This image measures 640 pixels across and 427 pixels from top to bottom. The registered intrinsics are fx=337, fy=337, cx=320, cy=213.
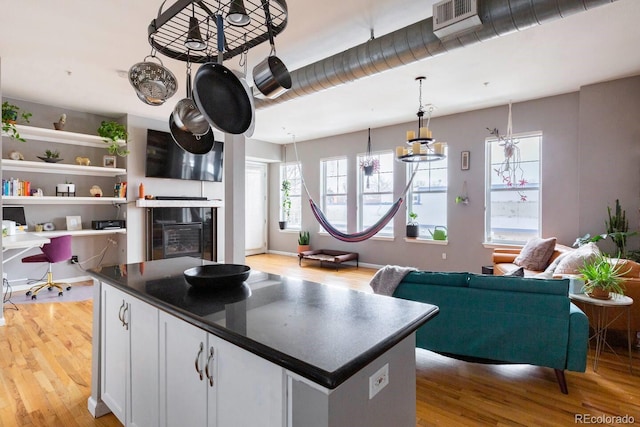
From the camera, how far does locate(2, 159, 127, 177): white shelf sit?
14.4ft

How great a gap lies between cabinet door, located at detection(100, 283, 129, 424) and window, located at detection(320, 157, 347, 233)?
5318 millimetres

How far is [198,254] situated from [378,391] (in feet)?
18.2

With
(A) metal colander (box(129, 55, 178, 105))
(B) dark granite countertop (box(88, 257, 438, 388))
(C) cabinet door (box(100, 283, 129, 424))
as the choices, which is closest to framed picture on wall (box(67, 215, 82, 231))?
(C) cabinet door (box(100, 283, 129, 424))

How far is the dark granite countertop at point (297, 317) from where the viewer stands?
92 cm

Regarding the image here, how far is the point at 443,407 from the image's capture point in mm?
2057

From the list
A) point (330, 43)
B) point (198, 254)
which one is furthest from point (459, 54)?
point (198, 254)

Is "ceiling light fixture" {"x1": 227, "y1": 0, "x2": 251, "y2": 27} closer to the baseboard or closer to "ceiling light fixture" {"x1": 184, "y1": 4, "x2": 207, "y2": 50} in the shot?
"ceiling light fixture" {"x1": 184, "y1": 4, "x2": 207, "y2": 50}

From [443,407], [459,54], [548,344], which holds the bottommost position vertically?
[443,407]

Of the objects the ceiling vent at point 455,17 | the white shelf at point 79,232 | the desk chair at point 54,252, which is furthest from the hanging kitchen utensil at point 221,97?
the white shelf at point 79,232

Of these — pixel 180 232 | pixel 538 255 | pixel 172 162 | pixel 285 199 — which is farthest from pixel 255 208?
pixel 538 255

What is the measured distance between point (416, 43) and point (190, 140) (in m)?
1.82

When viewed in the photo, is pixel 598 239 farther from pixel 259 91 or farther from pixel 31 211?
pixel 31 211

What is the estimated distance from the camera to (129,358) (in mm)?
1701

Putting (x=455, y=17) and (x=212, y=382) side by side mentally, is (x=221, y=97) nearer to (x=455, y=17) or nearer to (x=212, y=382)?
(x=212, y=382)
